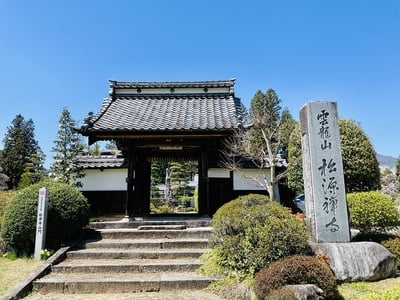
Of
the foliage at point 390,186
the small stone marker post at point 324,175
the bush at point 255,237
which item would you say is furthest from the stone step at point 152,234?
the foliage at point 390,186

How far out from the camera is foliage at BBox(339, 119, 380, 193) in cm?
818

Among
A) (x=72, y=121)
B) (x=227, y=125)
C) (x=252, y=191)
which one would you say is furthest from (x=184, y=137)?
(x=72, y=121)

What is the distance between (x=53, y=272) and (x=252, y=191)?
8.27 m

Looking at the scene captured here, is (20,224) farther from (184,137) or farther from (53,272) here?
(184,137)

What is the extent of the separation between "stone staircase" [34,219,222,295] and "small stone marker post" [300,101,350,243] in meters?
2.56

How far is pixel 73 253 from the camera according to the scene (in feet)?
22.4

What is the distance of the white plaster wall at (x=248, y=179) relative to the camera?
12.5 m

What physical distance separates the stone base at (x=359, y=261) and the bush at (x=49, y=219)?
589cm

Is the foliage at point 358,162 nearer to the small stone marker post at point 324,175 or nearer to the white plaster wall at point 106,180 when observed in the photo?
the small stone marker post at point 324,175

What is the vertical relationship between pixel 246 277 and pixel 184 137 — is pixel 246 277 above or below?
below

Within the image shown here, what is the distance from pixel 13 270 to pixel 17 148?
3460 centimetres

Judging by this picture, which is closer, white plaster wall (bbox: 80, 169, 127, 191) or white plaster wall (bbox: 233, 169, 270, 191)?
white plaster wall (bbox: 233, 169, 270, 191)

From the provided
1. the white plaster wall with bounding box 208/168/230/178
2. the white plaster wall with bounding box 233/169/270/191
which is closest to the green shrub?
the white plaster wall with bounding box 233/169/270/191

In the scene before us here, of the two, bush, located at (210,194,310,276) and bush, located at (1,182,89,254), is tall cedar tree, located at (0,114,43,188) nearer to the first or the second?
bush, located at (1,182,89,254)
